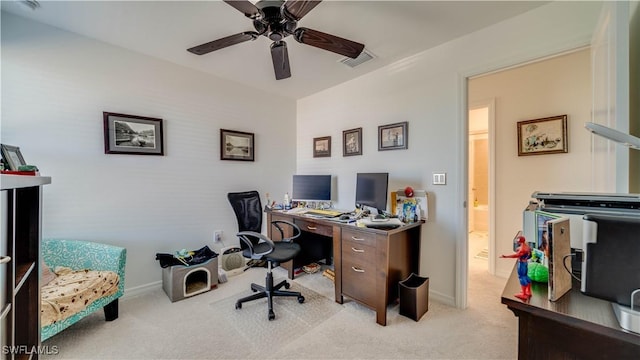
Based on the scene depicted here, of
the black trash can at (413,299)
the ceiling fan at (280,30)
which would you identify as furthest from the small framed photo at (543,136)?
the ceiling fan at (280,30)

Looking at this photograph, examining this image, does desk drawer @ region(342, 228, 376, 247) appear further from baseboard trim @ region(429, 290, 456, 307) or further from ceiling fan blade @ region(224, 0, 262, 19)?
ceiling fan blade @ region(224, 0, 262, 19)

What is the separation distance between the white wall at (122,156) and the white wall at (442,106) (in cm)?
163

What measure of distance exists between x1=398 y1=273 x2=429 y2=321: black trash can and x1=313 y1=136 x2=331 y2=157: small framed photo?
6.14 ft

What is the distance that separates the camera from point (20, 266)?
1017 mm

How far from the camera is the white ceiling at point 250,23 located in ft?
5.78

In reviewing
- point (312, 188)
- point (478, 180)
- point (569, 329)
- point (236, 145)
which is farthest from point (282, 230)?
point (478, 180)

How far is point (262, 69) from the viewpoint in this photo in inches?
109

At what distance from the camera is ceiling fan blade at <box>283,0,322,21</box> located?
1.29 metres

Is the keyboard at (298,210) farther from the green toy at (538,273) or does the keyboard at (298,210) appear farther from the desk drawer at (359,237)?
the green toy at (538,273)

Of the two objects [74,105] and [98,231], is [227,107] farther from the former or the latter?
[98,231]

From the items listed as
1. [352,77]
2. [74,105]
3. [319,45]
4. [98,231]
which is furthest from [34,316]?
[352,77]

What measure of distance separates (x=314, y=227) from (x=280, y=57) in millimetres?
1622

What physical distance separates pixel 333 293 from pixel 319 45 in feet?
7.38

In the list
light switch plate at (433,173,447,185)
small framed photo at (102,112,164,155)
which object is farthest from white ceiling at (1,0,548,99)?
light switch plate at (433,173,447,185)
